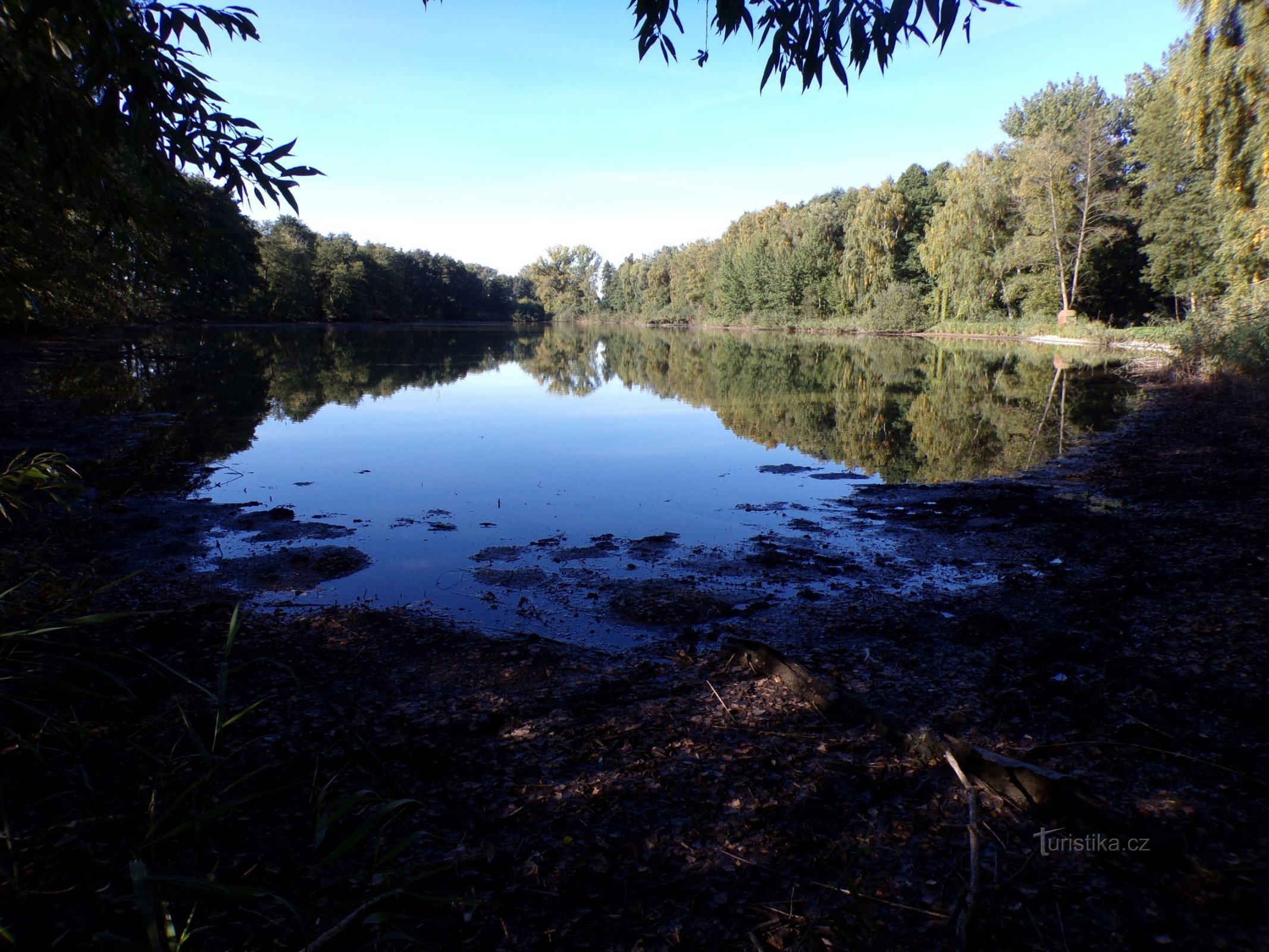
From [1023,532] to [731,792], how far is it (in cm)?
660

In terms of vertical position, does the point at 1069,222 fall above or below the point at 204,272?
above

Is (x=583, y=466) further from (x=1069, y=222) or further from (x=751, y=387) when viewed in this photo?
(x=1069, y=222)

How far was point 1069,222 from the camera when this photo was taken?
47.5m

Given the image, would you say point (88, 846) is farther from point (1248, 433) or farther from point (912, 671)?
point (1248, 433)

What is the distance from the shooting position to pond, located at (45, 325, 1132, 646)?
22.0 feet

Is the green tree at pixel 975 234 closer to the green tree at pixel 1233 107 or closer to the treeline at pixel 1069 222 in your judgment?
the treeline at pixel 1069 222

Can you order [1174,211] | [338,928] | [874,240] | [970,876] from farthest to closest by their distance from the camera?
[874,240]
[1174,211]
[970,876]
[338,928]

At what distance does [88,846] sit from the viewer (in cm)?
247

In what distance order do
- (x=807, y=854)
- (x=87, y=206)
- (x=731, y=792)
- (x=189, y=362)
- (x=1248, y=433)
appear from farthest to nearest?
1. (x=189, y=362)
2. (x=1248, y=433)
3. (x=87, y=206)
4. (x=731, y=792)
5. (x=807, y=854)

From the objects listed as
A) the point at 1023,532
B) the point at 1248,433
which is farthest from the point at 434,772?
the point at 1248,433

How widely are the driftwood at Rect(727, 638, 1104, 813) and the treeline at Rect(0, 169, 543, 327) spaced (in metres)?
3.87

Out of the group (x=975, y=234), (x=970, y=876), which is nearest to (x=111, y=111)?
(x=970, y=876)

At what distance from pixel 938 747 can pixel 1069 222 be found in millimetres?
56530

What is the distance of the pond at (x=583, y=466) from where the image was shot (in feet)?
22.0
